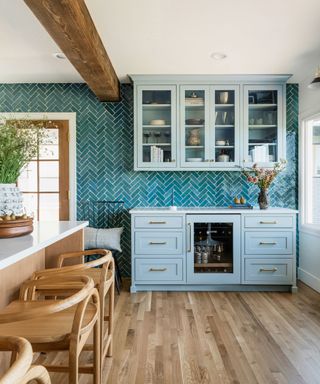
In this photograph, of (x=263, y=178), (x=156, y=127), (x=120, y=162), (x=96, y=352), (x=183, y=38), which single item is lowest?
(x=96, y=352)

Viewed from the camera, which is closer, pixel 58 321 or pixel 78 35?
pixel 58 321

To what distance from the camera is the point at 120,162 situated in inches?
150

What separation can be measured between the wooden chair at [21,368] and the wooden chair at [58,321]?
18cm

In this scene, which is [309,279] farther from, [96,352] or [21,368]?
[21,368]

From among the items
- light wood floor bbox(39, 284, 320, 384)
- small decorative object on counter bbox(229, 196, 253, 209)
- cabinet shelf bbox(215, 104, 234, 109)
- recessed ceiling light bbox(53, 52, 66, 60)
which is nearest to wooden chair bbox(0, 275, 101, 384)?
light wood floor bbox(39, 284, 320, 384)

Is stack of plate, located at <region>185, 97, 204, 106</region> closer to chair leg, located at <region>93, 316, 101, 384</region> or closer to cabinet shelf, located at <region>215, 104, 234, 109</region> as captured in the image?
cabinet shelf, located at <region>215, 104, 234, 109</region>

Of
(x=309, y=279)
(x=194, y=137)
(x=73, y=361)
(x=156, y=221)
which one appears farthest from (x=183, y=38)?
(x=309, y=279)

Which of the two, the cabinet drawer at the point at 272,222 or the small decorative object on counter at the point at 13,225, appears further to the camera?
the cabinet drawer at the point at 272,222

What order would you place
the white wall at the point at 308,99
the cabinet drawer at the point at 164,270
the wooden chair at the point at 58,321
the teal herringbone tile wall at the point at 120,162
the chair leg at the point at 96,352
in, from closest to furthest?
the wooden chair at the point at 58,321 < the chair leg at the point at 96,352 < the cabinet drawer at the point at 164,270 < the white wall at the point at 308,99 < the teal herringbone tile wall at the point at 120,162

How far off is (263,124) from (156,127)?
1.25 m

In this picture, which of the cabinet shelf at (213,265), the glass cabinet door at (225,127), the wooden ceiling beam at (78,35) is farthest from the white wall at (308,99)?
the wooden ceiling beam at (78,35)

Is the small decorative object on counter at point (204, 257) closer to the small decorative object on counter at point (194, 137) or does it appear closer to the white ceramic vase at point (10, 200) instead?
the small decorative object on counter at point (194, 137)

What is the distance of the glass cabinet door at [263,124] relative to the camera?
3500 millimetres

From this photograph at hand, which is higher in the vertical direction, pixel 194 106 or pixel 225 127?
pixel 194 106
